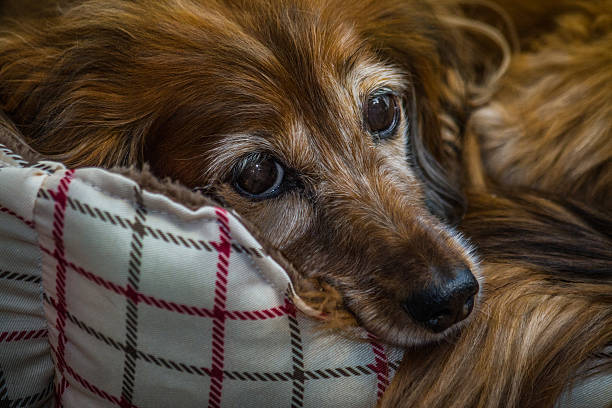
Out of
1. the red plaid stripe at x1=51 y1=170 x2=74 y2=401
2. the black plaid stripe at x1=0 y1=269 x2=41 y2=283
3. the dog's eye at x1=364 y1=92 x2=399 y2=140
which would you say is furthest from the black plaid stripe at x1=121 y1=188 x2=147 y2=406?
the dog's eye at x1=364 y1=92 x2=399 y2=140

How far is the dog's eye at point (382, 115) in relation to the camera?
5.20ft

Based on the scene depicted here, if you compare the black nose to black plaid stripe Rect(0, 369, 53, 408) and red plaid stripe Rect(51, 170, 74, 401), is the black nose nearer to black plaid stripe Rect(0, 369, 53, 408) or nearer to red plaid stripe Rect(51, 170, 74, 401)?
red plaid stripe Rect(51, 170, 74, 401)

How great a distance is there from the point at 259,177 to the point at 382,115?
387 mm

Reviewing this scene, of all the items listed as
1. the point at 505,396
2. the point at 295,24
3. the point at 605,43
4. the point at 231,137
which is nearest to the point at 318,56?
the point at 295,24

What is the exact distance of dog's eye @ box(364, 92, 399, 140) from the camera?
1.58 m

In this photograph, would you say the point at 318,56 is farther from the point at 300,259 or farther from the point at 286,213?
the point at 300,259

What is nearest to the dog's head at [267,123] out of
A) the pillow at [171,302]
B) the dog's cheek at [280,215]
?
the dog's cheek at [280,215]

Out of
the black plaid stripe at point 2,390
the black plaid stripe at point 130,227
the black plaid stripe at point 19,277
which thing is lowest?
the black plaid stripe at point 2,390

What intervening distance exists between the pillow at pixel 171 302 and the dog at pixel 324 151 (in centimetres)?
11

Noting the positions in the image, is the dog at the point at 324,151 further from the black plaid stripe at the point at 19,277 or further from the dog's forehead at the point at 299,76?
the black plaid stripe at the point at 19,277

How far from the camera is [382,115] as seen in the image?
161cm

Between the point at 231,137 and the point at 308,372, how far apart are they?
520 mm

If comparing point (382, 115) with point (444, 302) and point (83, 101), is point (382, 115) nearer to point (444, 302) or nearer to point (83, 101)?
point (444, 302)

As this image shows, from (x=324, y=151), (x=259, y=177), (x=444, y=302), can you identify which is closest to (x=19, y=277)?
(x=259, y=177)
